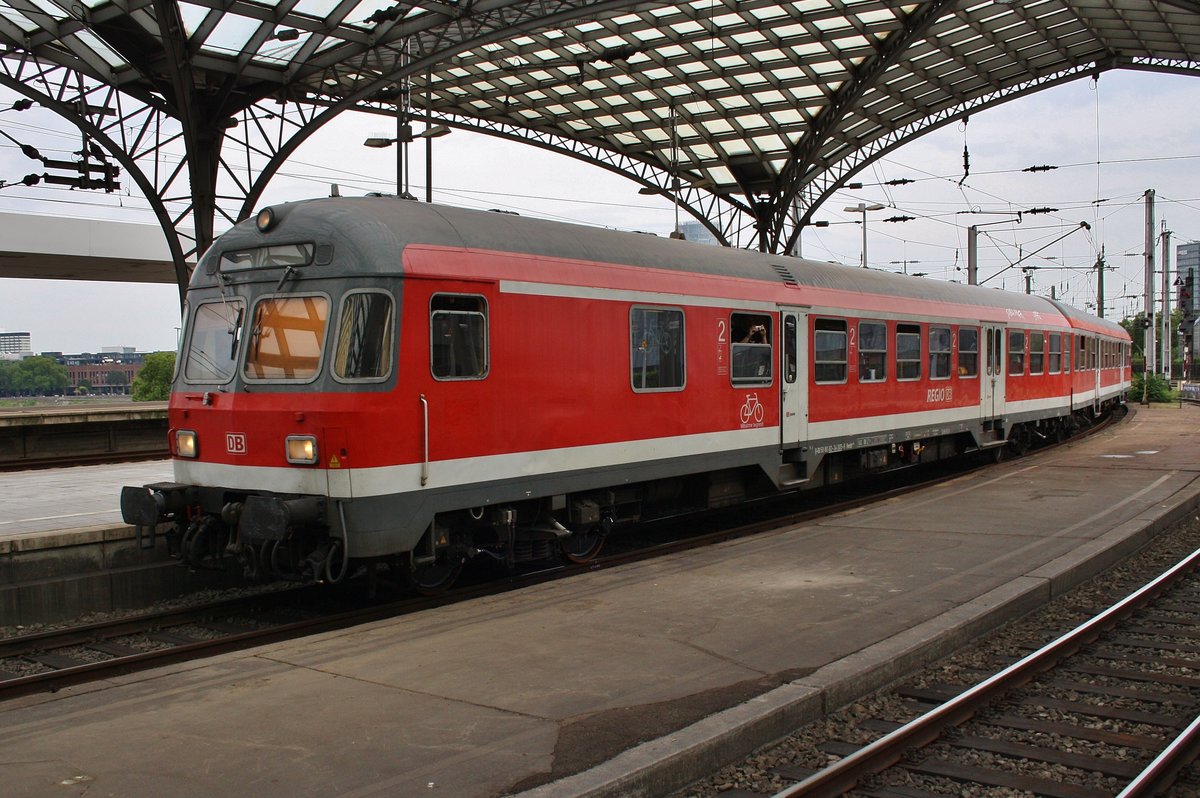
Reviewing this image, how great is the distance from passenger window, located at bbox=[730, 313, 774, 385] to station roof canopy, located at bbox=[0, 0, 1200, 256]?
29.2ft

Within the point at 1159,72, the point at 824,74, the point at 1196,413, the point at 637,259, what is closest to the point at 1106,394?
the point at 1196,413

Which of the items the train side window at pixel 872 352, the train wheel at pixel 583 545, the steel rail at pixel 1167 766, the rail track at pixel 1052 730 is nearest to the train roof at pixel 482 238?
the train side window at pixel 872 352

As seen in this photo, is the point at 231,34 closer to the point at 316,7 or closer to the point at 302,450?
the point at 316,7

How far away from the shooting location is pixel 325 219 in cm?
830

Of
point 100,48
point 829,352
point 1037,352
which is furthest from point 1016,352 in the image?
point 100,48

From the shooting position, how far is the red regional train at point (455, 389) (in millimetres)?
7902

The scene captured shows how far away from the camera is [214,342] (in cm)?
902

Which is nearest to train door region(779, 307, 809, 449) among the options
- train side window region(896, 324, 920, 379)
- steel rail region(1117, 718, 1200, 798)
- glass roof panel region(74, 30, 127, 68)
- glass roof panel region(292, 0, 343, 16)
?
train side window region(896, 324, 920, 379)

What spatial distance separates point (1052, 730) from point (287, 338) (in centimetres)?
623

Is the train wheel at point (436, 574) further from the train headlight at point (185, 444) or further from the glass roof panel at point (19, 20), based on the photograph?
the glass roof panel at point (19, 20)

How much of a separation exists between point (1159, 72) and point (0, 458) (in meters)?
29.5

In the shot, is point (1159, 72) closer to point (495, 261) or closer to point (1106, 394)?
point (1106, 394)

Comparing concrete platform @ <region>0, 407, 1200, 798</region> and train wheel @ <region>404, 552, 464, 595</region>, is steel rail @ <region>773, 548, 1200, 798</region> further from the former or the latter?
train wheel @ <region>404, 552, 464, 595</region>

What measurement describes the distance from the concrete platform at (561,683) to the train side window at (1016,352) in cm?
994
